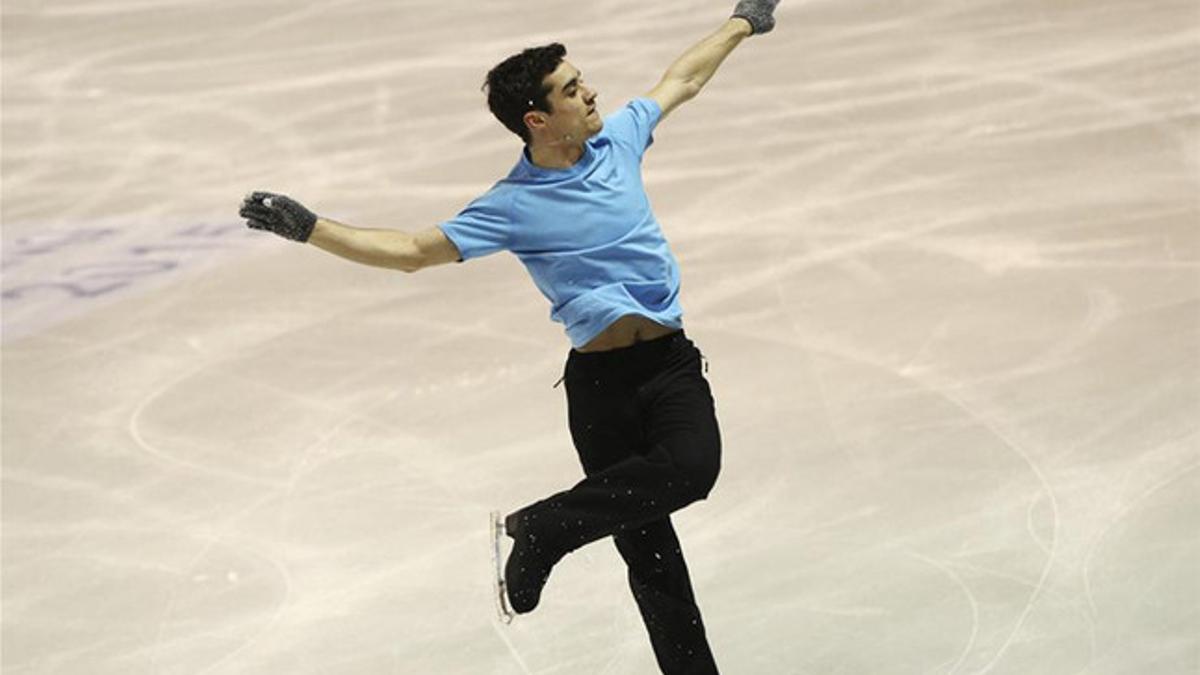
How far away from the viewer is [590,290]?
13.2ft

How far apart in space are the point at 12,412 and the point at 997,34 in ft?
14.7

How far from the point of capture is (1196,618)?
15.2 feet

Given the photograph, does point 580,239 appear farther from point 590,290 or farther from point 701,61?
point 701,61

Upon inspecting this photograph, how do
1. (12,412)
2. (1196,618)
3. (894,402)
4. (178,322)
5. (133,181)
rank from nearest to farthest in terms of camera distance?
(1196,618) → (894,402) → (12,412) → (178,322) → (133,181)

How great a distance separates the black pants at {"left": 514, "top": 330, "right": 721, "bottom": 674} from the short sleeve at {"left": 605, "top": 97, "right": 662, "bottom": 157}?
432mm

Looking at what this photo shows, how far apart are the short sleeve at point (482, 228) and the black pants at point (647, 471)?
345 mm

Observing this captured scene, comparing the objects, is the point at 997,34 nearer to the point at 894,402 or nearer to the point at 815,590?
the point at 894,402

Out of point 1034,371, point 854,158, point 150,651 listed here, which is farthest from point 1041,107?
point 150,651

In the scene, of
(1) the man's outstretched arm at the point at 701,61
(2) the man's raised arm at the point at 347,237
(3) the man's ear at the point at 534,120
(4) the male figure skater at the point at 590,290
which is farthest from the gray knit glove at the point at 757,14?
(2) the man's raised arm at the point at 347,237

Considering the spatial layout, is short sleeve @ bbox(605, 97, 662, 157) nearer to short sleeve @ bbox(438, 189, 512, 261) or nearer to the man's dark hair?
the man's dark hair

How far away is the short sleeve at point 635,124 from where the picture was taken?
4.27m

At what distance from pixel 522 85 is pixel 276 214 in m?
0.58

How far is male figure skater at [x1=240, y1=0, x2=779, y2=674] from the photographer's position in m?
4.00

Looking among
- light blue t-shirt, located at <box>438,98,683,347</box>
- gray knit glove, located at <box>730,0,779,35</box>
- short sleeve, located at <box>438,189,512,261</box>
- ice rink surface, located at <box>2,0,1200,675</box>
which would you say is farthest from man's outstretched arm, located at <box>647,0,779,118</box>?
ice rink surface, located at <box>2,0,1200,675</box>
